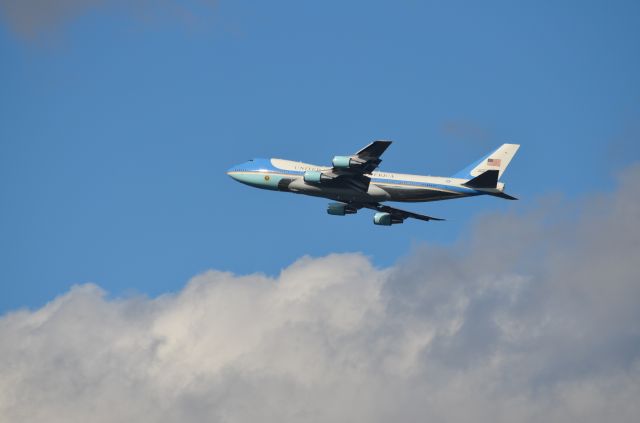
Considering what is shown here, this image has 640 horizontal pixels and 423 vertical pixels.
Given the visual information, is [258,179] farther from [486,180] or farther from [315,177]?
[486,180]

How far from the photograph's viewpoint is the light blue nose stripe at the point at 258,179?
141625 millimetres

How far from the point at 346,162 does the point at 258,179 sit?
14.5 meters

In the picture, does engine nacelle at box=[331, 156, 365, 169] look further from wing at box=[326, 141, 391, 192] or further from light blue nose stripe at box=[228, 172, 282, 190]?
light blue nose stripe at box=[228, 172, 282, 190]

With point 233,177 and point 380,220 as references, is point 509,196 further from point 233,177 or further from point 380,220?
point 233,177

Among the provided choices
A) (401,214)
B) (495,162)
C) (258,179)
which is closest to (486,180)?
(495,162)

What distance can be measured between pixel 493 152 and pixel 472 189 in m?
10.1

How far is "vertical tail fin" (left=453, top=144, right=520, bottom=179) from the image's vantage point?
14400 centimetres

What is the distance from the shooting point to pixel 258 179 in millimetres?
143125

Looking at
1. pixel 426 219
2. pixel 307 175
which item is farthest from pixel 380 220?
pixel 307 175

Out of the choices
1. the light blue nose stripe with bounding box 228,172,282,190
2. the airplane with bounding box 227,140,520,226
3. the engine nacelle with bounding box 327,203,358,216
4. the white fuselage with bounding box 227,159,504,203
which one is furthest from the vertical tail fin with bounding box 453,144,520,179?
the light blue nose stripe with bounding box 228,172,282,190

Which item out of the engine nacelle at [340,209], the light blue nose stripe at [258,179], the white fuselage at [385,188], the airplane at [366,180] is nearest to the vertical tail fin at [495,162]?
the airplane at [366,180]

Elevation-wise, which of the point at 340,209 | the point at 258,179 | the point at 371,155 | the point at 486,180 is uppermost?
the point at 258,179

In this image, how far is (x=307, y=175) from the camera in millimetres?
136625

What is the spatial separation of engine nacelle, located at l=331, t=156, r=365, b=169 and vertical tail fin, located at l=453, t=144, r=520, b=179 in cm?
1678
